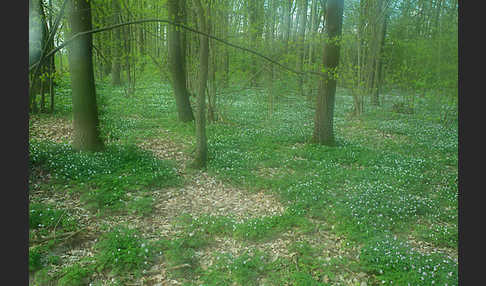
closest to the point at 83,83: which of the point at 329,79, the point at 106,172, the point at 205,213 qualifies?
the point at 106,172

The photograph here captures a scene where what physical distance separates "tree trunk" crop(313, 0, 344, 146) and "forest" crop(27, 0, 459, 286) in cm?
5

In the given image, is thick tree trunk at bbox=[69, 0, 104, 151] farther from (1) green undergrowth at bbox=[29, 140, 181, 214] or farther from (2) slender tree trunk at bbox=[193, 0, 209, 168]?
(2) slender tree trunk at bbox=[193, 0, 209, 168]

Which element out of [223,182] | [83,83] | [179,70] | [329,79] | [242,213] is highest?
[179,70]

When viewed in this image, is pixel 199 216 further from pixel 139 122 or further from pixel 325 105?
pixel 139 122

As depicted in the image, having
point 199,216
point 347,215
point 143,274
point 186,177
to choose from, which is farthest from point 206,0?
point 143,274

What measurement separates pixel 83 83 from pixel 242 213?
640 centimetres

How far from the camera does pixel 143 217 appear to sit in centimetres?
680

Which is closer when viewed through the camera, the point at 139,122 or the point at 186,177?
the point at 186,177

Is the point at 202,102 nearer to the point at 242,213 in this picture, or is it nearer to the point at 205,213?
the point at 205,213

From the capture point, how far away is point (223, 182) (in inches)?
348

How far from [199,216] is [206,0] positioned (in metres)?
8.76

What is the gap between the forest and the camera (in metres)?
5.05

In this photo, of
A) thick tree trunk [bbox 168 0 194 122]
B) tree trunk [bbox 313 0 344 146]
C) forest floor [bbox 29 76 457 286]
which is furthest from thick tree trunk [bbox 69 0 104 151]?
tree trunk [bbox 313 0 344 146]

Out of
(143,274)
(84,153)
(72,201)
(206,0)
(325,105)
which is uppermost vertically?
(206,0)
